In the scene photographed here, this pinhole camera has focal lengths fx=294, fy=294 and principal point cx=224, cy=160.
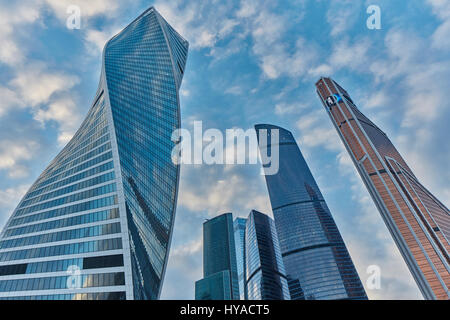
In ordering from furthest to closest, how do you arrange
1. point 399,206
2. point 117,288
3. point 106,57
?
1. point 399,206
2. point 106,57
3. point 117,288

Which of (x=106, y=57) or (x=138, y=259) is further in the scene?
(x=106, y=57)

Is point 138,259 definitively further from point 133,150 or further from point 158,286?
point 133,150

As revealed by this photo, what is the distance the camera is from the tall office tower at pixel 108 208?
69188mm

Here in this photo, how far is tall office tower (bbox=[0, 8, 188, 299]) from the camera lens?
6919 cm

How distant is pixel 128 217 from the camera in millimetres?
79188

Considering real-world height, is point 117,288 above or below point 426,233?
below

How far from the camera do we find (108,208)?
8044 centimetres

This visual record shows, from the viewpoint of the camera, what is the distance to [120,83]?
5108 inches
